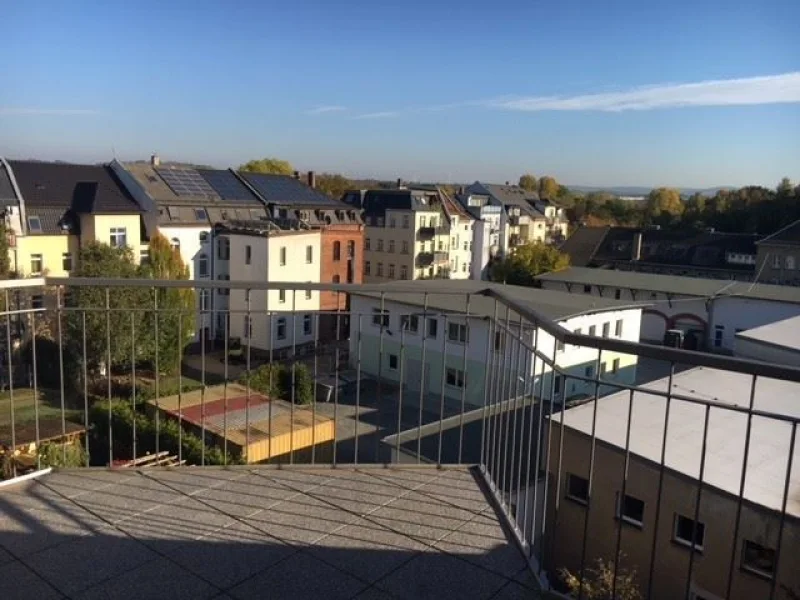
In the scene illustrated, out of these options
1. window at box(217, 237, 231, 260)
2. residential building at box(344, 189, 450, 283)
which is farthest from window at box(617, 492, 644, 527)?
residential building at box(344, 189, 450, 283)

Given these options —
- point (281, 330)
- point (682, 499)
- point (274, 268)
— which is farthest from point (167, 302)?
point (682, 499)

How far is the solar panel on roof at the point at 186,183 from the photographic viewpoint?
2990cm

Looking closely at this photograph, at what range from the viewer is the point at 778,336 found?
18625 millimetres

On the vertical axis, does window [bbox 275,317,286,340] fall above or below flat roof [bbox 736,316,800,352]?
below

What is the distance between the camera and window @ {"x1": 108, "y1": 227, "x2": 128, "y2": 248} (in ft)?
88.0

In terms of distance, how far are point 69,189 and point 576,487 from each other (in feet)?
79.5

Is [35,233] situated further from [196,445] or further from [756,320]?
[756,320]

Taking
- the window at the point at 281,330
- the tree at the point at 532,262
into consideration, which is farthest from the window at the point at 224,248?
the tree at the point at 532,262

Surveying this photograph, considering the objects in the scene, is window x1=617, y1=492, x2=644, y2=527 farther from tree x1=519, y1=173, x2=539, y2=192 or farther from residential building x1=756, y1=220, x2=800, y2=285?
tree x1=519, y1=173, x2=539, y2=192

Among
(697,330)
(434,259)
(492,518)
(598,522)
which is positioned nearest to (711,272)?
(697,330)

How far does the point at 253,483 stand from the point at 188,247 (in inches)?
1037

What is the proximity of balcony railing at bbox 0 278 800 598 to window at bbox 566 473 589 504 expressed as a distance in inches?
1.5

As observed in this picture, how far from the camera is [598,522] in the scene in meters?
10.6

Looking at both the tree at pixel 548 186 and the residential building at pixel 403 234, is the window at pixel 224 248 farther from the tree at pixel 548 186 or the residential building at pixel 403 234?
the tree at pixel 548 186
